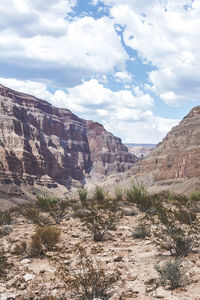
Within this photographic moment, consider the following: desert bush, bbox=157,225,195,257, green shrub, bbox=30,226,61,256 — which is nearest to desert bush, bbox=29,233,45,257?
green shrub, bbox=30,226,61,256

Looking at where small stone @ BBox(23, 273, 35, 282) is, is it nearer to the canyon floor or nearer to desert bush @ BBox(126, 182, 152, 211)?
the canyon floor

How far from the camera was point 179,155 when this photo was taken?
105 m

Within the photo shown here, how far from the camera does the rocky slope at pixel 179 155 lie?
314ft

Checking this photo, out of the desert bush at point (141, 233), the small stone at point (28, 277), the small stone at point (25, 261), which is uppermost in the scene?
the desert bush at point (141, 233)

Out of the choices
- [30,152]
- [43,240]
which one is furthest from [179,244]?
[30,152]

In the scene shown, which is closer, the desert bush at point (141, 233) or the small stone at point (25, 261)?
the small stone at point (25, 261)

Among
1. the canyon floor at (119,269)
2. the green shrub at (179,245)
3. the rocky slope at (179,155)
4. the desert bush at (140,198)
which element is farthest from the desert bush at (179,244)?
the rocky slope at (179,155)

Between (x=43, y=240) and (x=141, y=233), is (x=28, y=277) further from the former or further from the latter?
(x=141, y=233)

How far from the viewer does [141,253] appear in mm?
7695

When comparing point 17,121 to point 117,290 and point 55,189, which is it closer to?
point 55,189

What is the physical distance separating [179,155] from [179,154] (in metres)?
0.53

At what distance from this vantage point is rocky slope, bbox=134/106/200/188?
95.6 meters

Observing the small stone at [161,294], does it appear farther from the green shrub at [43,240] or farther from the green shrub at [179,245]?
the green shrub at [43,240]

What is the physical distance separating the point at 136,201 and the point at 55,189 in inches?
5241
